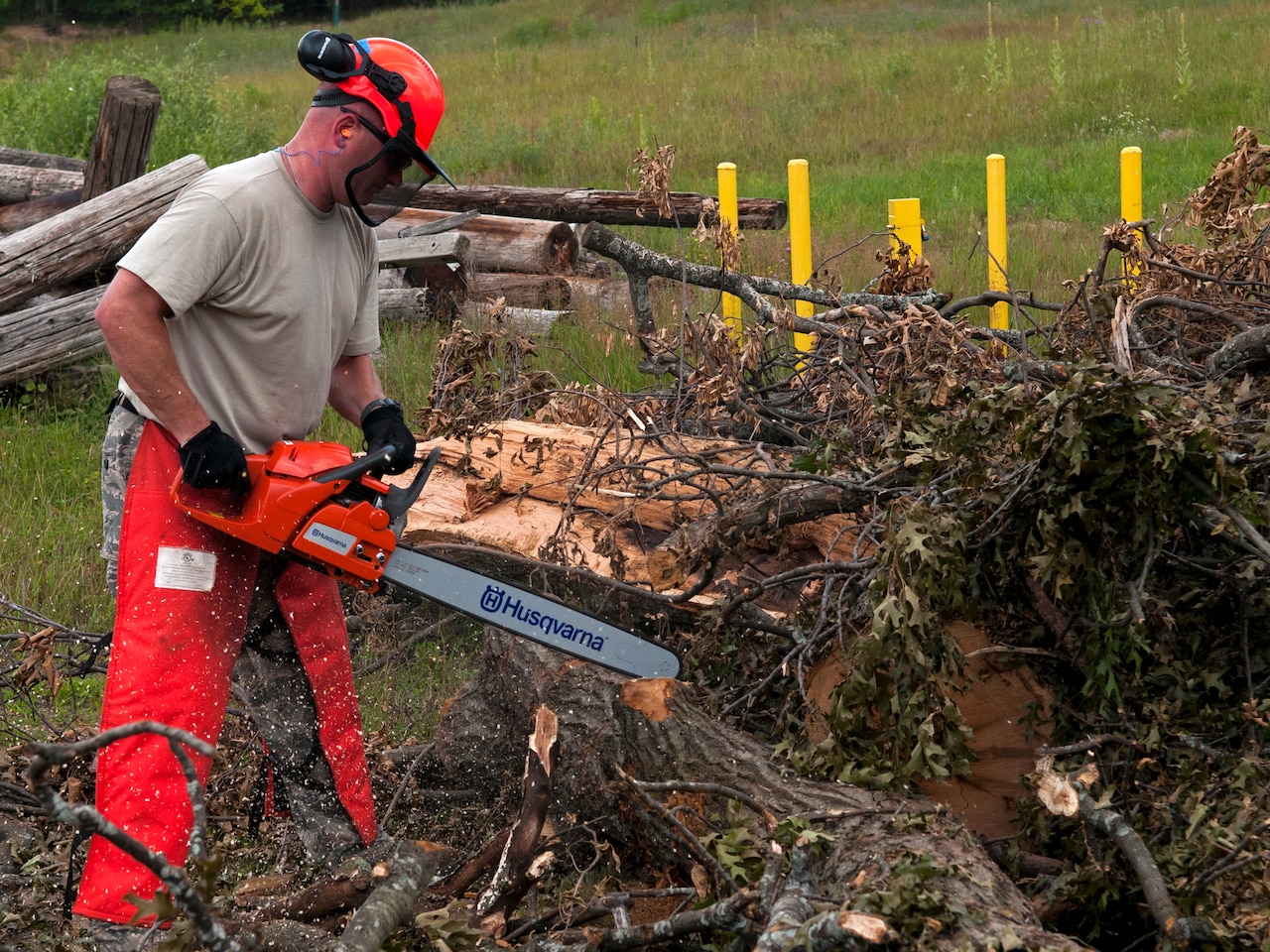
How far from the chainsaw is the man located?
0.08 meters

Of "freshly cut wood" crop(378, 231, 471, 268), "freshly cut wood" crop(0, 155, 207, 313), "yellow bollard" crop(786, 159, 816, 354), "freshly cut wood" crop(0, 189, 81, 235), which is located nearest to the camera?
"freshly cut wood" crop(0, 155, 207, 313)

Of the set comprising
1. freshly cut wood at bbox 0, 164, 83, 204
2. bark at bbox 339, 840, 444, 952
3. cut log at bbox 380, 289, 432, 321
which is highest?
freshly cut wood at bbox 0, 164, 83, 204

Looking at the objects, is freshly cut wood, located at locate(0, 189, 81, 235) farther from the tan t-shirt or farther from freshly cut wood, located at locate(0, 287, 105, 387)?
the tan t-shirt

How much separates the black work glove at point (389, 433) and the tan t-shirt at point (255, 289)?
0.48 feet

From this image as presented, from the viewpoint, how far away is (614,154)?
14117mm

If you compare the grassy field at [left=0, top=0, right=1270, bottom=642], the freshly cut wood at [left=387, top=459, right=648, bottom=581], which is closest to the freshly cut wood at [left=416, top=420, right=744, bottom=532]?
the freshly cut wood at [left=387, top=459, right=648, bottom=581]

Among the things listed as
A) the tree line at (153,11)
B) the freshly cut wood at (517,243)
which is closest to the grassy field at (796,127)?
the freshly cut wood at (517,243)

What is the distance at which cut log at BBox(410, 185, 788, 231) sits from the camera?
8188mm

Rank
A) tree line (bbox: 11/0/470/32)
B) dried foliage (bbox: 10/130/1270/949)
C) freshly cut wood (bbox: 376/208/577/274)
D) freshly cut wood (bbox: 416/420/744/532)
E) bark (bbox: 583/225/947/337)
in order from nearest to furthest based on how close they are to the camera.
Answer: dried foliage (bbox: 10/130/1270/949) → freshly cut wood (bbox: 416/420/744/532) → bark (bbox: 583/225/947/337) → freshly cut wood (bbox: 376/208/577/274) → tree line (bbox: 11/0/470/32)

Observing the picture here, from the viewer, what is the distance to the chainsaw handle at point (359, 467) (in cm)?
288

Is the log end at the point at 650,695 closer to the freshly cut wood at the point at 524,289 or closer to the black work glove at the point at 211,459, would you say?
the black work glove at the point at 211,459

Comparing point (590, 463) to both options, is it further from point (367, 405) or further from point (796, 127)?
point (796, 127)

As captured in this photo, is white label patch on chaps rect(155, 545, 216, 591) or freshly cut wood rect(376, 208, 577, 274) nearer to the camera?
white label patch on chaps rect(155, 545, 216, 591)

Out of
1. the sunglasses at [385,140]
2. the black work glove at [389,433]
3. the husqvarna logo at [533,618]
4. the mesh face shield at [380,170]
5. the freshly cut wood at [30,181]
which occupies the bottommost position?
the husqvarna logo at [533,618]
